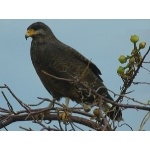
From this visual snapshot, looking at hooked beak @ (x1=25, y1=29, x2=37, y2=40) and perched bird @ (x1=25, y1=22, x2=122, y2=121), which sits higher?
hooked beak @ (x1=25, y1=29, x2=37, y2=40)

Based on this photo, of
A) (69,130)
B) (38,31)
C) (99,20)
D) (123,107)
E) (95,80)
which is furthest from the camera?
(38,31)

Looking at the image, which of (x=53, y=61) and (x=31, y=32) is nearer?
(x=31, y=32)

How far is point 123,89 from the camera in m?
0.73

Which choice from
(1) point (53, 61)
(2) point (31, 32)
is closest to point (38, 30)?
(2) point (31, 32)

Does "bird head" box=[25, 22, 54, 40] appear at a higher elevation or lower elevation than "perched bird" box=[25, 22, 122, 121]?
higher

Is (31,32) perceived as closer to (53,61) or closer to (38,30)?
(38,30)

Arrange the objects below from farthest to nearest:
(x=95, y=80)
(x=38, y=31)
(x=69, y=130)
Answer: (x=38, y=31), (x=95, y=80), (x=69, y=130)

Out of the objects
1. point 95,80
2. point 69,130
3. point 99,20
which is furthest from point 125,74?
point 95,80

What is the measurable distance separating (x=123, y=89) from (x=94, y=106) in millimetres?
80

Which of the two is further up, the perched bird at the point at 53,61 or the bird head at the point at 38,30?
the bird head at the point at 38,30

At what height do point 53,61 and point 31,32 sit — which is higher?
point 31,32

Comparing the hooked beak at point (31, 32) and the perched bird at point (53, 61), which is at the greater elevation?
the hooked beak at point (31, 32)

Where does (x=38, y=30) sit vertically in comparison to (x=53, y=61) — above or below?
above

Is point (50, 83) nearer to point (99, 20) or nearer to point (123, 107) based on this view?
point (99, 20)
